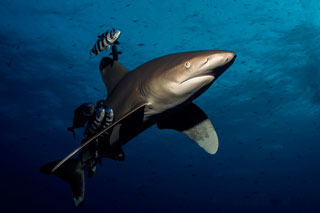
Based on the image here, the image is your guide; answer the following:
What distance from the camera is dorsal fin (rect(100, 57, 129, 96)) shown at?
4426 mm

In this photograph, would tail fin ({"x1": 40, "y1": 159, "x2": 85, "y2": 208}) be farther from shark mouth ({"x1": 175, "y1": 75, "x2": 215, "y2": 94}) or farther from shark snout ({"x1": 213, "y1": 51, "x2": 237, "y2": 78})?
shark snout ({"x1": 213, "y1": 51, "x2": 237, "y2": 78})

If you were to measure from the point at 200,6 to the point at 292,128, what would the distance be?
25.8 meters

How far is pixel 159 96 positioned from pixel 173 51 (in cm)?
1360

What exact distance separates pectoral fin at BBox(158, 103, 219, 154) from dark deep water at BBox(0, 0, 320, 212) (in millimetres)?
10053

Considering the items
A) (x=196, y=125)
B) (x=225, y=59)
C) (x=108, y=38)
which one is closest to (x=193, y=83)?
(x=225, y=59)

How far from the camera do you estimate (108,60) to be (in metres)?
4.48

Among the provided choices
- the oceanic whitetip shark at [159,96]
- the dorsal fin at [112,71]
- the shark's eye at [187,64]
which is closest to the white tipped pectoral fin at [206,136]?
the oceanic whitetip shark at [159,96]

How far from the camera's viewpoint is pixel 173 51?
16062 millimetres

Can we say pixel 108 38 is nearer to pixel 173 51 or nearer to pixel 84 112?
pixel 84 112

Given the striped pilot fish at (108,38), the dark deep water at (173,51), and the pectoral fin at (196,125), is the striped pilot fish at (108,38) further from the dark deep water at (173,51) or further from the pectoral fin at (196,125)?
the dark deep water at (173,51)

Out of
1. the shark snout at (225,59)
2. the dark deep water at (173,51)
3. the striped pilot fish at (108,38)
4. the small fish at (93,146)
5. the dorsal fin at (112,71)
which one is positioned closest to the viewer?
the shark snout at (225,59)

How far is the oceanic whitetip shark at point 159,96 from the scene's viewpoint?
8.59 ft

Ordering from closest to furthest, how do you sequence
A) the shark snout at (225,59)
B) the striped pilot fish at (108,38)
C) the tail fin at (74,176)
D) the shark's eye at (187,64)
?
1. the shark snout at (225,59)
2. the shark's eye at (187,64)
3. the tail fin at (74,176)
4. the striped pilot fish at (108,38)

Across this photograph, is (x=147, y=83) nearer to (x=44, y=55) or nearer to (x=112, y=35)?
(x=112, y=35)
